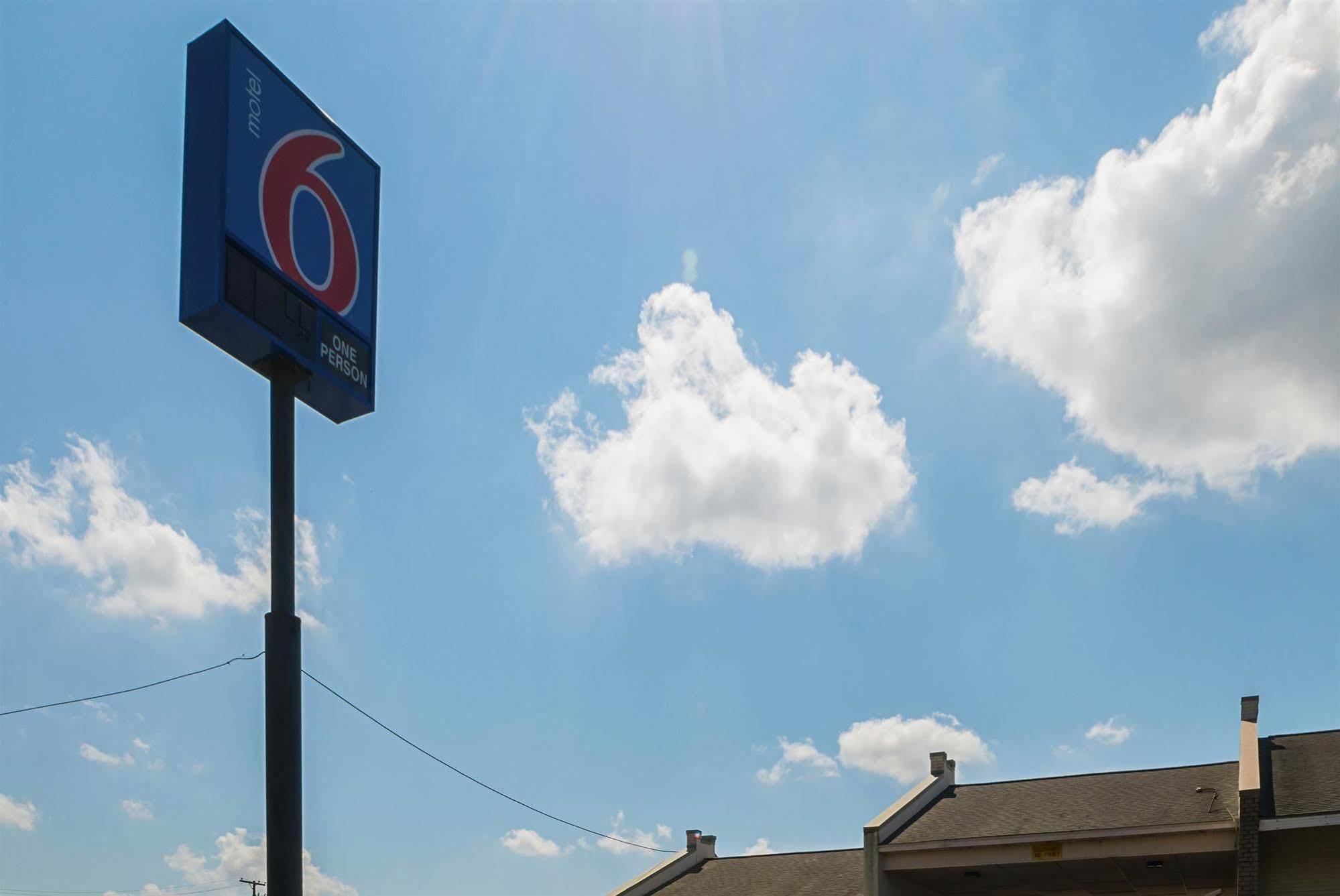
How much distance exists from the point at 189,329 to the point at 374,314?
2.16m

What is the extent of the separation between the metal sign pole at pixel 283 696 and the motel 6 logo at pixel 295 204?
1.53 metres

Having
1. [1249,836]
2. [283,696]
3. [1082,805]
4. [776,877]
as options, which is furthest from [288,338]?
[776,877]

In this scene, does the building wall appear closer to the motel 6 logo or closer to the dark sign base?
the dark sign base

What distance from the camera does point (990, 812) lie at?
2822cm

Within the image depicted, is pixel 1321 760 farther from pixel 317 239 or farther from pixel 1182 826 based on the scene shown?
pixel 317 239

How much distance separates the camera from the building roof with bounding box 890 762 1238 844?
2473cm

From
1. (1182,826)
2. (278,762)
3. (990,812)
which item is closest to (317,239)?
(278,762)

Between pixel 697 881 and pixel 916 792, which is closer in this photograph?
pixel 916 792

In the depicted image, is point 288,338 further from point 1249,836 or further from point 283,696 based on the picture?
point 1249,836

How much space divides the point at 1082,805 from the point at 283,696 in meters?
22.4

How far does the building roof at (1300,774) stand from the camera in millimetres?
22250

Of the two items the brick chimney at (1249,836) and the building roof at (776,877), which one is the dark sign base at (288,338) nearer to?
the brick chimney at (1249,836)

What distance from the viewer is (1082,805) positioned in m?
27.0

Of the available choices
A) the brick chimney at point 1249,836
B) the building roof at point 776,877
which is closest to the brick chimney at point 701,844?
the building roof at point 776,877
